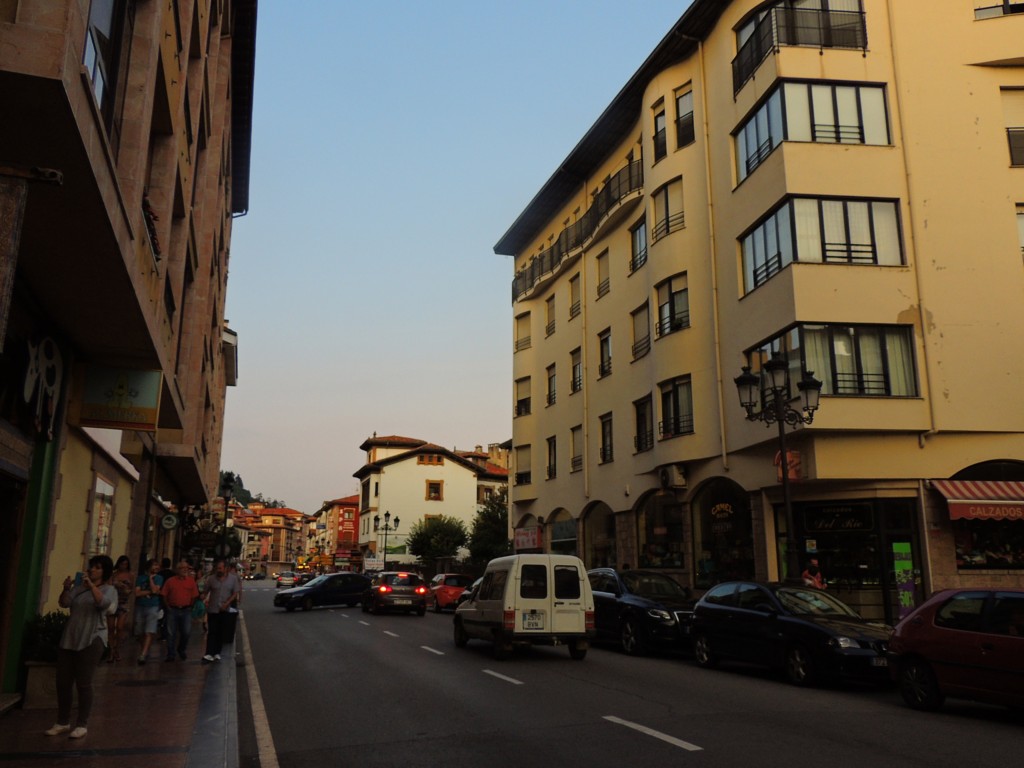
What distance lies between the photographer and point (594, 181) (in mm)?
35906

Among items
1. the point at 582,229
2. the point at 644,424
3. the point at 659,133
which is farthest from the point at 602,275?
the point at 644,424

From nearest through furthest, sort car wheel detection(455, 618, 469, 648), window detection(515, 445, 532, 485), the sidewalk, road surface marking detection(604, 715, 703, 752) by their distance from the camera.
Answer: the sidewalk, road surface marking detection(604, 715, 703, 752), car wheel detection(455, 618, 469, 648), window detection(515, 445, 532, 485)

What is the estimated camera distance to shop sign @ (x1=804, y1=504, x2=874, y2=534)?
20344mm

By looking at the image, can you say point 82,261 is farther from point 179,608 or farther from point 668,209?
point 668,209

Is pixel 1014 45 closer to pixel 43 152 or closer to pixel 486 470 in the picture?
pixel 43 152

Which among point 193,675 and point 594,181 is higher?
point 594,181

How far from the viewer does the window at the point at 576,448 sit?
3534cm

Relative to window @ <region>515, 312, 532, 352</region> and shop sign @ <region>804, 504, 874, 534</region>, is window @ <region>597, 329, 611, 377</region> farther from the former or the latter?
shop sign @ <region>804, 504, 874, 534</region>

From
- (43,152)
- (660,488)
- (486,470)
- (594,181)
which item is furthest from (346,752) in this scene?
(486,470)

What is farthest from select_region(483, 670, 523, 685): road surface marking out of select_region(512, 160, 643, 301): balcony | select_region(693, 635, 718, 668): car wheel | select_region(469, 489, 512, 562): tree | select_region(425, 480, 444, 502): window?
select_region(425, 480, 444, 502): window

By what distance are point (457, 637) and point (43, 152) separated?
46.0ft

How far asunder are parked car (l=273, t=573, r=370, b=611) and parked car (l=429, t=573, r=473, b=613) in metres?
2.96

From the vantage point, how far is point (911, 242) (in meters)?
21.0

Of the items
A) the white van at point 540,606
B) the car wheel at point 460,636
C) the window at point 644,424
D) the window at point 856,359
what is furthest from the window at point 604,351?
the white van at point 540,606
